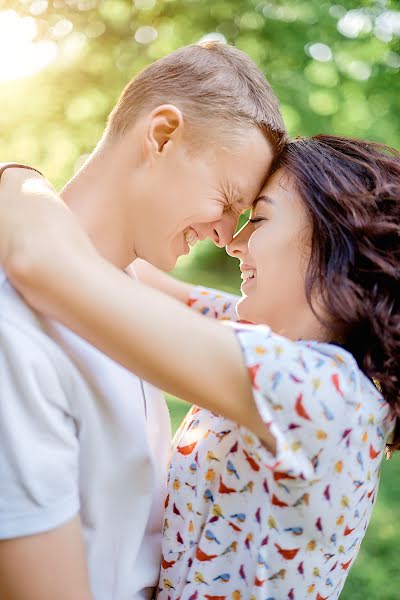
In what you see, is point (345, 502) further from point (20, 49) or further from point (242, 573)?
point (20, 49)

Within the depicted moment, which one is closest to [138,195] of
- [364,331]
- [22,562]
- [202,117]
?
[202,117]

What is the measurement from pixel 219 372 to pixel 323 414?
0.22 meters

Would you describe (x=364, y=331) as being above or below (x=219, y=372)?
below

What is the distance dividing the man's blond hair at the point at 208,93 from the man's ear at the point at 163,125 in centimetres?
4

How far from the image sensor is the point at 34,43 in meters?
5.02

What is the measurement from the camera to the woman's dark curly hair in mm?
1561

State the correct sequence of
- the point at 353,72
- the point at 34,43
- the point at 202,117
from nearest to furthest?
the point at 202,117
the point at 353,72
the point at 34,43

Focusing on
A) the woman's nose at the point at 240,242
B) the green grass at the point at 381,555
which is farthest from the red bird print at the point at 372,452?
the green grass at the point at 381,555

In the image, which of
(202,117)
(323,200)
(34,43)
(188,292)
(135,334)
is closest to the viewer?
(135,334)

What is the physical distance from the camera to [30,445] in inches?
52.3

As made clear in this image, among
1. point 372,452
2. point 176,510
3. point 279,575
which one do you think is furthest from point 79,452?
point 372,452

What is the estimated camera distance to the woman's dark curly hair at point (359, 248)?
1.56m

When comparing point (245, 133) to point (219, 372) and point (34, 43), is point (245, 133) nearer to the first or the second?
point (219, 372)

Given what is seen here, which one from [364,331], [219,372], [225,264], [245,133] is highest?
[245,133]
